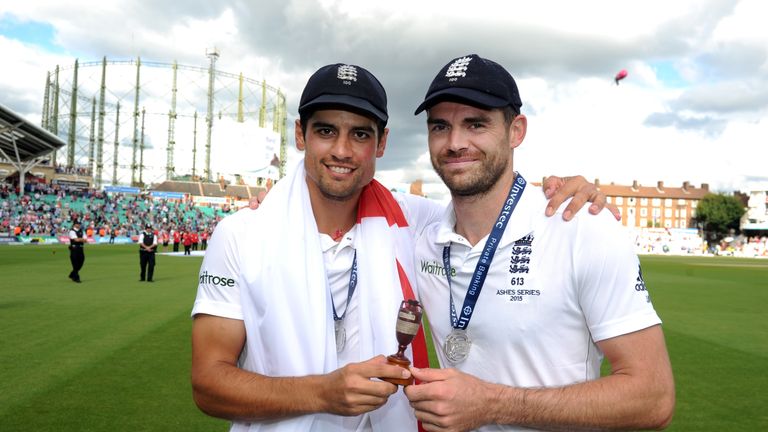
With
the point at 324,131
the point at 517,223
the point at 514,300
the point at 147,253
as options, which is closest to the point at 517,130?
the point at 517,223

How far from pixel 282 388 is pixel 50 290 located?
16.0m

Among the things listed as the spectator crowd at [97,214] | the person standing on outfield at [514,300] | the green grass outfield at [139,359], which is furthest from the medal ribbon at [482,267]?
the spectator crowd at [97,214]

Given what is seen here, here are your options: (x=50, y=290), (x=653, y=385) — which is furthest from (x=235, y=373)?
(x=50, y=290)

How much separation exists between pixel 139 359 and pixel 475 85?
291 inches

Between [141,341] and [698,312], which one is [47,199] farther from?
[698,312]

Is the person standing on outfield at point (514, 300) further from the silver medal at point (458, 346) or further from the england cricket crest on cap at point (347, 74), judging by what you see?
the england cricket crest on cap at point (347, 74)

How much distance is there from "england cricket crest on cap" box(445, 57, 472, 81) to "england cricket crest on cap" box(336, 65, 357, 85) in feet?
1.60

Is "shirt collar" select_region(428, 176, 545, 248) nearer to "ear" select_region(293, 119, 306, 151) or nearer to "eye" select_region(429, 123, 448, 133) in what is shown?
"eye" select_region(429, 123, 448, 133)

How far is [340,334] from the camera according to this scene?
109 inches

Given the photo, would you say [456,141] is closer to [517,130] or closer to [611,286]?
[517,130]

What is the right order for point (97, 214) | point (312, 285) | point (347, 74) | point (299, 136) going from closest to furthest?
point (312, 285) → point (347, 74) → point (299, 136) → point (97, 214)

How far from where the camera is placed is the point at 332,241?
2914 millimetres

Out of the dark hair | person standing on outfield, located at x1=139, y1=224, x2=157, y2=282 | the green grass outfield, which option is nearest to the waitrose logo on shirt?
the dark hair

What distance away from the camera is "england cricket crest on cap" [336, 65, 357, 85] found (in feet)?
8.93
